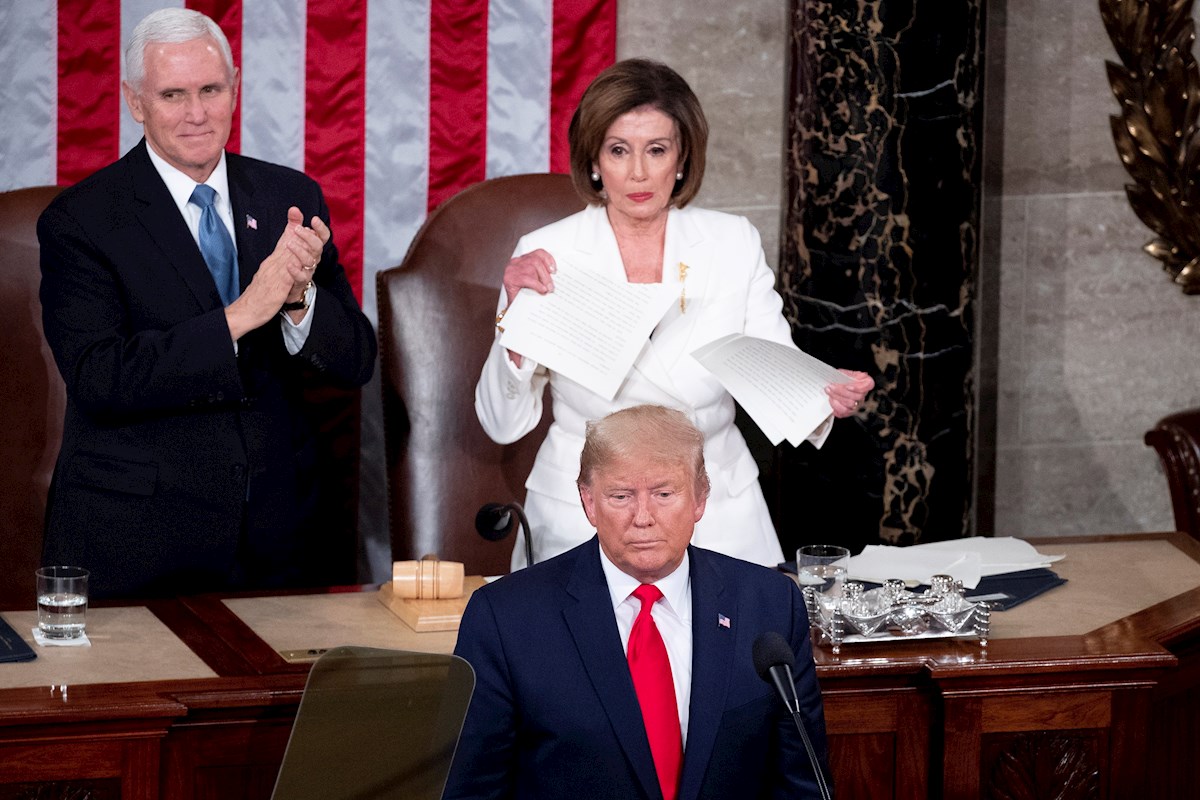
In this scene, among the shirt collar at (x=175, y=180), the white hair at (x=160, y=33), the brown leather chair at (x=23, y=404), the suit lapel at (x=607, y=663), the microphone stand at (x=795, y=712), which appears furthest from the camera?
the brown leather chair at (x=23, y=404)

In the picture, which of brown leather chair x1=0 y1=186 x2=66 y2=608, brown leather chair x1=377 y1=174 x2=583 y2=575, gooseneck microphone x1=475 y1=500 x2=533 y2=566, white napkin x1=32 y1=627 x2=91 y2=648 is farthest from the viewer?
brown leather chair x1=377 y1=174 x2=583 y2=575

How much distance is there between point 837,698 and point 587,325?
967 millimetres

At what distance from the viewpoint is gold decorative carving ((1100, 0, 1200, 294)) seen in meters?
5.46

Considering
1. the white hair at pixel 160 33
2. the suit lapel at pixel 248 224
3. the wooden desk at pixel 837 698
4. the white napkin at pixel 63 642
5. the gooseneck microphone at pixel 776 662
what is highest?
the white hair at pixel 160 33

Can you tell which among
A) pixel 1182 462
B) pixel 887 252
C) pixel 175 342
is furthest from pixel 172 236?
pixel 1182 462

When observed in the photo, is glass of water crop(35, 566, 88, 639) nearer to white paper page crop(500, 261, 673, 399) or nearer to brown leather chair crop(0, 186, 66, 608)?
white paper page crop(500, 261, 673, 399)

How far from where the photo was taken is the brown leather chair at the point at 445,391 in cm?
488

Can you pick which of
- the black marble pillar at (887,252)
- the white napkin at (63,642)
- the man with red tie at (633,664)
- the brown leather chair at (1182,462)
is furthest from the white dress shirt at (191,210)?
the brown leather chair at (1182,462)

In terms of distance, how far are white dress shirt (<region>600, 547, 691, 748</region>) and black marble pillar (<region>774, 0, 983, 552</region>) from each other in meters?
2.34

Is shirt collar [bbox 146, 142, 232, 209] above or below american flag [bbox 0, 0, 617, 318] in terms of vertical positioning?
below

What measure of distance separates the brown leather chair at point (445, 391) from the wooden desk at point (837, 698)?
1.25 metres

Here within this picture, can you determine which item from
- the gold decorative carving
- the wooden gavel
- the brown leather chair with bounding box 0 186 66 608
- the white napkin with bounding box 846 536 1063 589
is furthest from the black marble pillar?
the brown leather chair with bounding box 0 186 66 608

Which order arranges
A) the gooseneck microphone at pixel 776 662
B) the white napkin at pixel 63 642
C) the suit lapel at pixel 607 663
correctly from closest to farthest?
the gooseneck microphone at pixel 776 662, the suit lapel at pixel 607 663, the white napkin at pixel 63 642

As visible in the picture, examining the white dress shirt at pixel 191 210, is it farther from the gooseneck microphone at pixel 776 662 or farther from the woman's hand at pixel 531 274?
the gooseneck microphone at pixel 776 662
